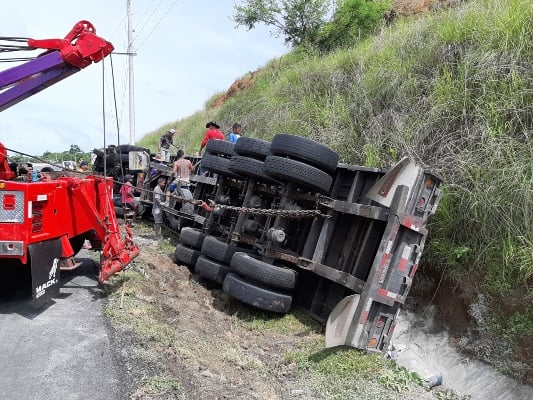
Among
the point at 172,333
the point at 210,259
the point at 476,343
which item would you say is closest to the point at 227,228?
the point at 210,259

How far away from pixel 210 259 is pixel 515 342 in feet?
12.0

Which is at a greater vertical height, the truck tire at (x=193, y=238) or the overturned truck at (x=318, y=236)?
the overturned truck at (x=318, y=236)

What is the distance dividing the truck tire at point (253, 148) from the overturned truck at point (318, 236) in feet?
0.04

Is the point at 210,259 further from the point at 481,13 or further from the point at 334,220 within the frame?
the point at 481,13

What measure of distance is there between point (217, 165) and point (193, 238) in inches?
44.4

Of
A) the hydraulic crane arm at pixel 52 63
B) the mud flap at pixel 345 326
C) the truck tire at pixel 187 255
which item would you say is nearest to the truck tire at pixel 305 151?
the mud flap at pixel 345 326

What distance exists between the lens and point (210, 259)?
21.1 ft

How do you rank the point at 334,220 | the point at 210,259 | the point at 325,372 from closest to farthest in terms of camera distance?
the point at 325,372
the point at 334,220
the point at 210,259

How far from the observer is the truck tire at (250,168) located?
617cm

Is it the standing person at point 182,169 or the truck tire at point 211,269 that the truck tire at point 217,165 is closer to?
the truck tire at point 211,269

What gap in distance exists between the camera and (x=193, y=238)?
7137 millimetres

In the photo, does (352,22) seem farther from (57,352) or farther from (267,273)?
(57,352)

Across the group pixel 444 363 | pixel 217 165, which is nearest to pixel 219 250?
pixel 217 165

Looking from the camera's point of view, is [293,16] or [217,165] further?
[293,16]
